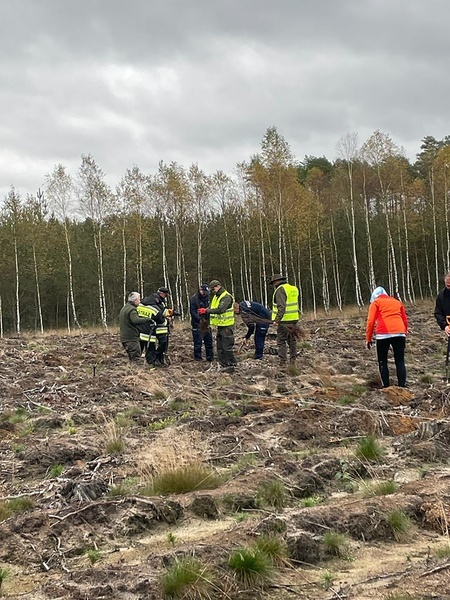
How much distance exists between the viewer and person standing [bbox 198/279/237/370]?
12.5 m

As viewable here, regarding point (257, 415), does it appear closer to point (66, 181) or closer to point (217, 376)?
point (217, 376)

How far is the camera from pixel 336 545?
3.92 metres

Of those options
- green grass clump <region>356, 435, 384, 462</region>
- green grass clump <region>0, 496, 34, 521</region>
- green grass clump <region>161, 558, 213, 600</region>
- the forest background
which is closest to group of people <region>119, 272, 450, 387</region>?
green grass clump <region>356, 435, 384, 462</region>

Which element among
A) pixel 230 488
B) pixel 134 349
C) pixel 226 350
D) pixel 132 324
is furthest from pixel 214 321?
pixel 230 488

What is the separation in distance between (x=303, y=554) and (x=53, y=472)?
3.15 m

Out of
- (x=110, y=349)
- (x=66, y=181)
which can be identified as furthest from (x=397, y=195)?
(x=110, y=349)

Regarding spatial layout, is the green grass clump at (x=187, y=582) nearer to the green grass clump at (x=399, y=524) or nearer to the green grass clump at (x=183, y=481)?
the green grass clump at (x=399, y=524)

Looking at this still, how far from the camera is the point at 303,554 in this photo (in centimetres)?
383

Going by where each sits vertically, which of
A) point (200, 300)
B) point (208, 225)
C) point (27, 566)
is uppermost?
A: point (208, 225)

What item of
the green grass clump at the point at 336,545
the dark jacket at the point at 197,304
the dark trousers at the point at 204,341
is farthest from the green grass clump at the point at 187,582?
the dark jacket at the point at 197,304

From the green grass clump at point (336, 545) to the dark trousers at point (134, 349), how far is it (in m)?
9.57

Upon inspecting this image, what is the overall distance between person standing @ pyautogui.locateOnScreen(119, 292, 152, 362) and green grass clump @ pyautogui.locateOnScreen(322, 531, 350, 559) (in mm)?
9114

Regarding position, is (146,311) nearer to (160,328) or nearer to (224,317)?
(160,328)

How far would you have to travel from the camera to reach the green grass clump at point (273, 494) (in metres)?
4.82
